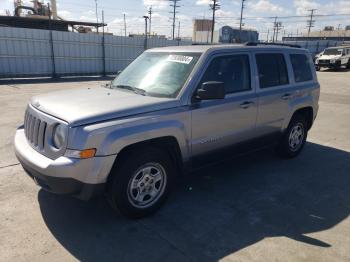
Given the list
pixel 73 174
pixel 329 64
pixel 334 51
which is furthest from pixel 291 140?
pixel 334 51

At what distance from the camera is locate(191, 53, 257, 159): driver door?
397cm

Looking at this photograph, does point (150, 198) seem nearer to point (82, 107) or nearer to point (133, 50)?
point (82, 107)

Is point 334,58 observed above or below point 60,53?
below

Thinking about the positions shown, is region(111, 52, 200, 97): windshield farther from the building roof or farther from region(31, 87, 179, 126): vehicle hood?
the building roof

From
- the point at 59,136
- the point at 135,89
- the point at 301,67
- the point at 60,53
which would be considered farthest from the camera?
the point at 60,53

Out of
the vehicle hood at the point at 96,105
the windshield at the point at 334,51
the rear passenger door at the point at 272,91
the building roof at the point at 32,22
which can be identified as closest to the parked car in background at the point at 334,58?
the windshield at the point at 334,51

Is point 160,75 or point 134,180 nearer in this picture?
point 134,180

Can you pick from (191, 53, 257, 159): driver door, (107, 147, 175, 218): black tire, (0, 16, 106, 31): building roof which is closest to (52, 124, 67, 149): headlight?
(107, 147, 175, 218): black tire

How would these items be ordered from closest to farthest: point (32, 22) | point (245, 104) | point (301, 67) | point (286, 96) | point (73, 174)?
point (73, 174), point (245, 104), point (286, 96), point (301, 67), point (32, 22)

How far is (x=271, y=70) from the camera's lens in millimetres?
5043

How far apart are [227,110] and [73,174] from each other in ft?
7.13

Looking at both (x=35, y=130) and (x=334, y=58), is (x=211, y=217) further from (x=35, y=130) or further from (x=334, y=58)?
(x=334, y=58)

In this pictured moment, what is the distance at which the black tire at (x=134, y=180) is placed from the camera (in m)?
3.34

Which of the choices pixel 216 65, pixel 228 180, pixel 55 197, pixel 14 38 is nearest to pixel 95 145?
pixel 55 197
